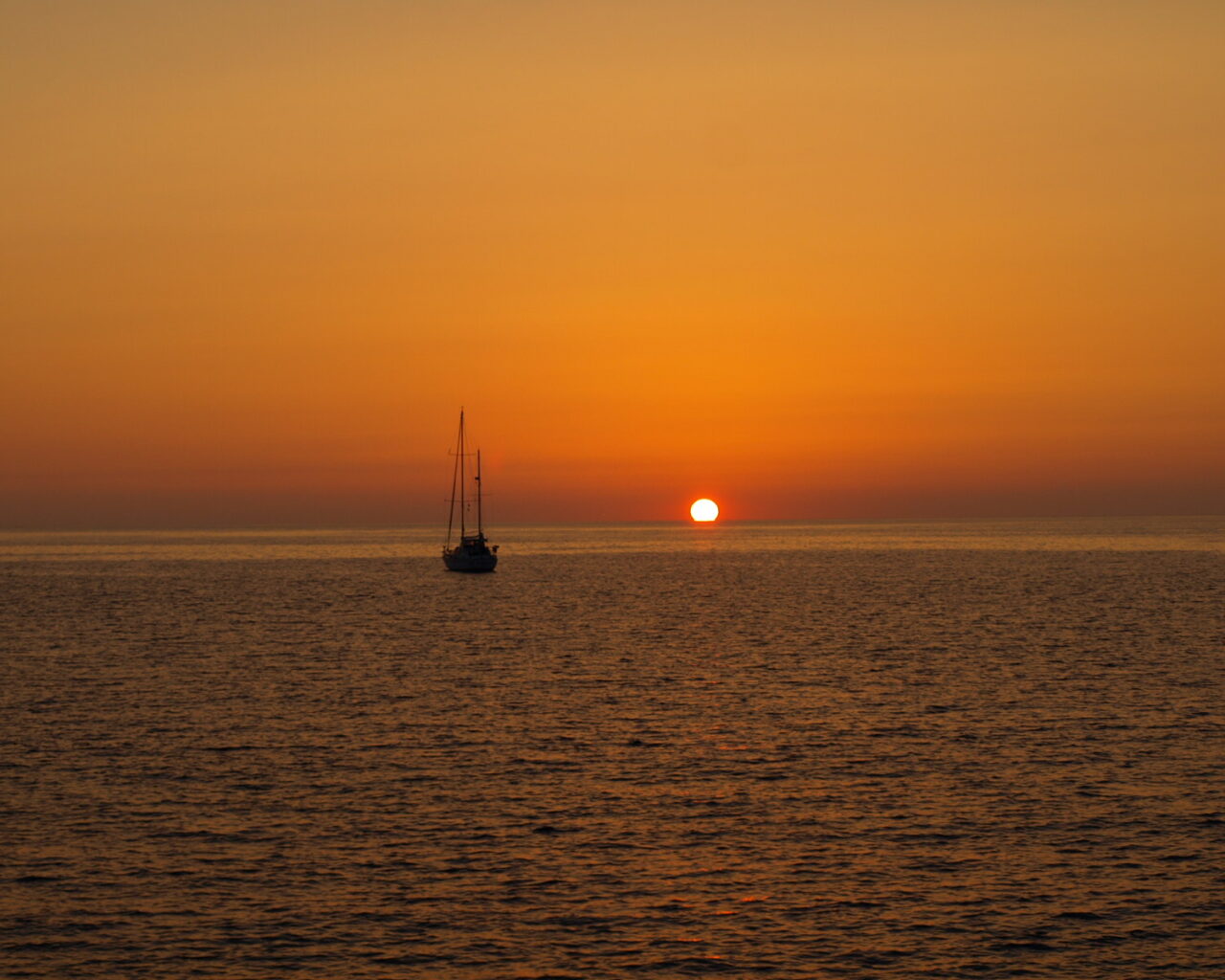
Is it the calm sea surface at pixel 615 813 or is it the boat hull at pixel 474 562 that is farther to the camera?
the boat hull at pixel 474 562

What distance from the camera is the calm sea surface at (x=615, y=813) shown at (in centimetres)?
2709

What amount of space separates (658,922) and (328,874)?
27.6ft

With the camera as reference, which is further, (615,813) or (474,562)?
(474,562)

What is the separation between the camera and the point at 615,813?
123ft

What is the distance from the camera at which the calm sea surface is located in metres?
27.1

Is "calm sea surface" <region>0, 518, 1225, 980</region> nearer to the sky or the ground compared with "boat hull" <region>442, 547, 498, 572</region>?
nearer to the ground

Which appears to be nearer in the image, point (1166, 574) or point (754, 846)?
point (754, 846)

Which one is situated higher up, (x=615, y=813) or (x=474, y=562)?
(x=474, y=562)

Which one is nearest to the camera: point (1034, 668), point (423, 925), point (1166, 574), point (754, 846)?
point (423, 925)

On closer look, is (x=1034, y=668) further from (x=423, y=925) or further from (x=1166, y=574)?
(x=1166, y=574)

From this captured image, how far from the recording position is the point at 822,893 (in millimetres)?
30266

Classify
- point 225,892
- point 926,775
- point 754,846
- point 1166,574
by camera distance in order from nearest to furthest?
point 225,892 < point 754,846 < point 926,775 < point 1166,574

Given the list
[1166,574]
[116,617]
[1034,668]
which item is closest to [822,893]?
[1034,668]

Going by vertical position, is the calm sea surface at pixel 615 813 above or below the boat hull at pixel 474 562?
below
